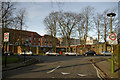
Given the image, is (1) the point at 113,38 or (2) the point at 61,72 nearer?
(2) the point at 61,72

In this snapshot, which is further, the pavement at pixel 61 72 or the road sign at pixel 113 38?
the road sign at pixel 113 38

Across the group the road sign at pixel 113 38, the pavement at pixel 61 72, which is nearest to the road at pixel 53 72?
the pavement at pixel 61 72

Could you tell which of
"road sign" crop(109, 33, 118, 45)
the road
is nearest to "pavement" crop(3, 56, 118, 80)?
the road

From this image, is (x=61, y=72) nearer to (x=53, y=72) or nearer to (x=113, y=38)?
(x=53, y=72)

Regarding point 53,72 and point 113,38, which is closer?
point 53,72

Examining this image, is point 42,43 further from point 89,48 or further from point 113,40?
point 113,40

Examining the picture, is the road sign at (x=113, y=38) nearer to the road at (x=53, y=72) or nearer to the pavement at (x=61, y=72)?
the pavement at (x=61, y=72)

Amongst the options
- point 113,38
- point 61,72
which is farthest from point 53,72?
point 113,38

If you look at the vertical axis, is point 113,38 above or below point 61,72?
above

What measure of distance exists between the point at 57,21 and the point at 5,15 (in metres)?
22.9

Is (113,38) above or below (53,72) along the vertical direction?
above

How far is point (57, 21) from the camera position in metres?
50.3

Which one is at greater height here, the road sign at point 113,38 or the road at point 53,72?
the road sign at point 113,38

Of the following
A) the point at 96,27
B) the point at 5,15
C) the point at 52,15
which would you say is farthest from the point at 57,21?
the point at 5,15
